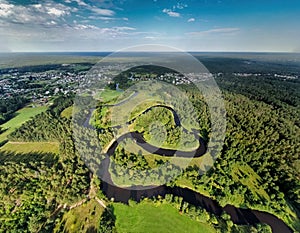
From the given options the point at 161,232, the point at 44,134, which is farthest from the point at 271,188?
the point at 44,134

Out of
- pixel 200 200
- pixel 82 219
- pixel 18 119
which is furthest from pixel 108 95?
pixel 200 200

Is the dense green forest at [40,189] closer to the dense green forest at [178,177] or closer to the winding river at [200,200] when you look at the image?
the dense green forest at [178,177]

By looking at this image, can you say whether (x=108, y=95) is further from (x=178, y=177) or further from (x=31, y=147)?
(x=178, y=177)

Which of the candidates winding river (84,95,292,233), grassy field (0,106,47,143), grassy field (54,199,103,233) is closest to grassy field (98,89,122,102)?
grassy field (0,106,47,143)

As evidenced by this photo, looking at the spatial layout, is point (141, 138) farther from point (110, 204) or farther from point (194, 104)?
point (194, 104)

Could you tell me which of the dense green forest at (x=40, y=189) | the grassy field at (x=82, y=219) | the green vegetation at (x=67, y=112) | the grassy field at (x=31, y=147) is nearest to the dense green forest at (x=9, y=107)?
the green vegetation at (x=67, y=112)

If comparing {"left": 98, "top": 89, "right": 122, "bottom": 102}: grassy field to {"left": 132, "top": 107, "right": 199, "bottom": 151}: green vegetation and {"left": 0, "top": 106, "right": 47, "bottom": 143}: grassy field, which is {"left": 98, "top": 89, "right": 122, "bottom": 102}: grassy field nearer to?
{"left": 0, "top": 106, "right": 47, "bottom": 143}: grassy field
